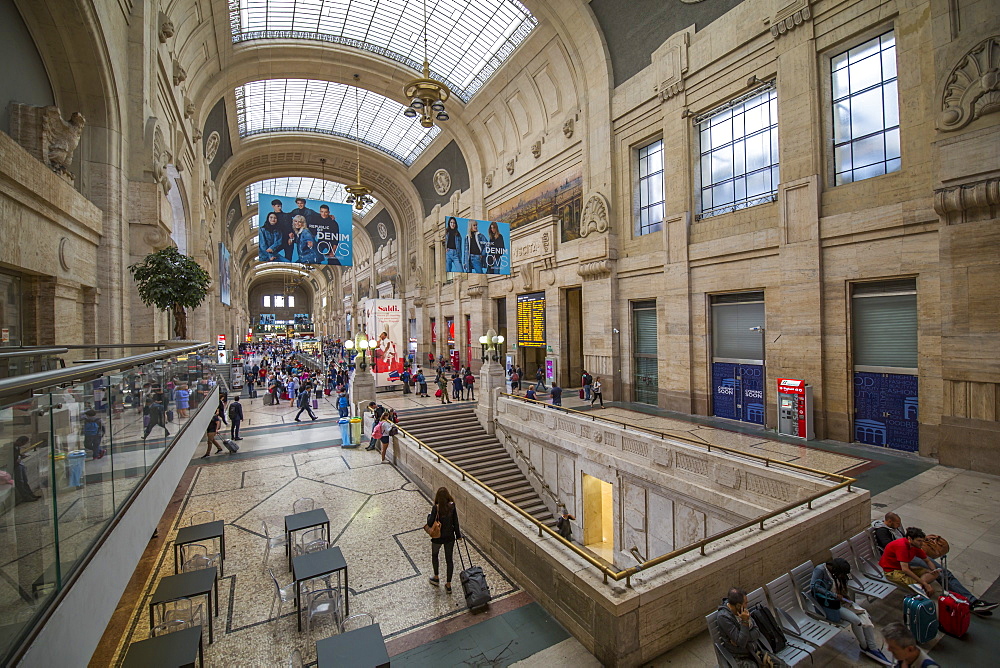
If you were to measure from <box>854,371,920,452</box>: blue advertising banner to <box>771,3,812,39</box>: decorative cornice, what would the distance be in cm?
821

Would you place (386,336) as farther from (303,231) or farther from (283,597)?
(283,597)

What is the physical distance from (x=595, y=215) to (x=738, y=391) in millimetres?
7689

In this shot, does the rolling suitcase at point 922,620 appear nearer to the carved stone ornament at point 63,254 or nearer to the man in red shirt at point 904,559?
the man in red shirt at point 904,559

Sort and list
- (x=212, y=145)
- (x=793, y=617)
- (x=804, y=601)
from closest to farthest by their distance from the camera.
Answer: (x=793, y=617), (x=804, y=601), (x=212, y=145)

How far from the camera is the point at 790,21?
10.8 meters

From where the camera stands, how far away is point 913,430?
9328 mm

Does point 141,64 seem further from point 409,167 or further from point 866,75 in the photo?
point 409,167

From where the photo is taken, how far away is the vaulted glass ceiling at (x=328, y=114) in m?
25.0

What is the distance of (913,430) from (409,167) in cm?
3020

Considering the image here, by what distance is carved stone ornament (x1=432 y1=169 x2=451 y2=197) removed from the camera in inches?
1127

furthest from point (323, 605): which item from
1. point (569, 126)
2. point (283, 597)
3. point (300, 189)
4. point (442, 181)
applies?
point (300, 189)

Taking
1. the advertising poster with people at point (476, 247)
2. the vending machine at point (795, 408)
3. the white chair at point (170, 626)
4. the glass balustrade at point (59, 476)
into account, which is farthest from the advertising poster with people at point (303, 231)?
the vending machine at point (795, 408)

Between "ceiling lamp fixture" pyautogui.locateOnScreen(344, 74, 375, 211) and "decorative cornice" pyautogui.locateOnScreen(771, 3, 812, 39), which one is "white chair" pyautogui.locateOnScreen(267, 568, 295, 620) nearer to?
"decorative cornice" pyautogui.locateOnScreen(771, 3, 812, 39)

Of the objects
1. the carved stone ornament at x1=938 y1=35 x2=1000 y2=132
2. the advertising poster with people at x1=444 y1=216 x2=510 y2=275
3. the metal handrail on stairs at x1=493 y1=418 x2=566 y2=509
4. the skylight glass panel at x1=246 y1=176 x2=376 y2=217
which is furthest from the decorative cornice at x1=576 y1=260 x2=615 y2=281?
the skylight glass panel at x1=246 y1=176 x2=376 y2=217
